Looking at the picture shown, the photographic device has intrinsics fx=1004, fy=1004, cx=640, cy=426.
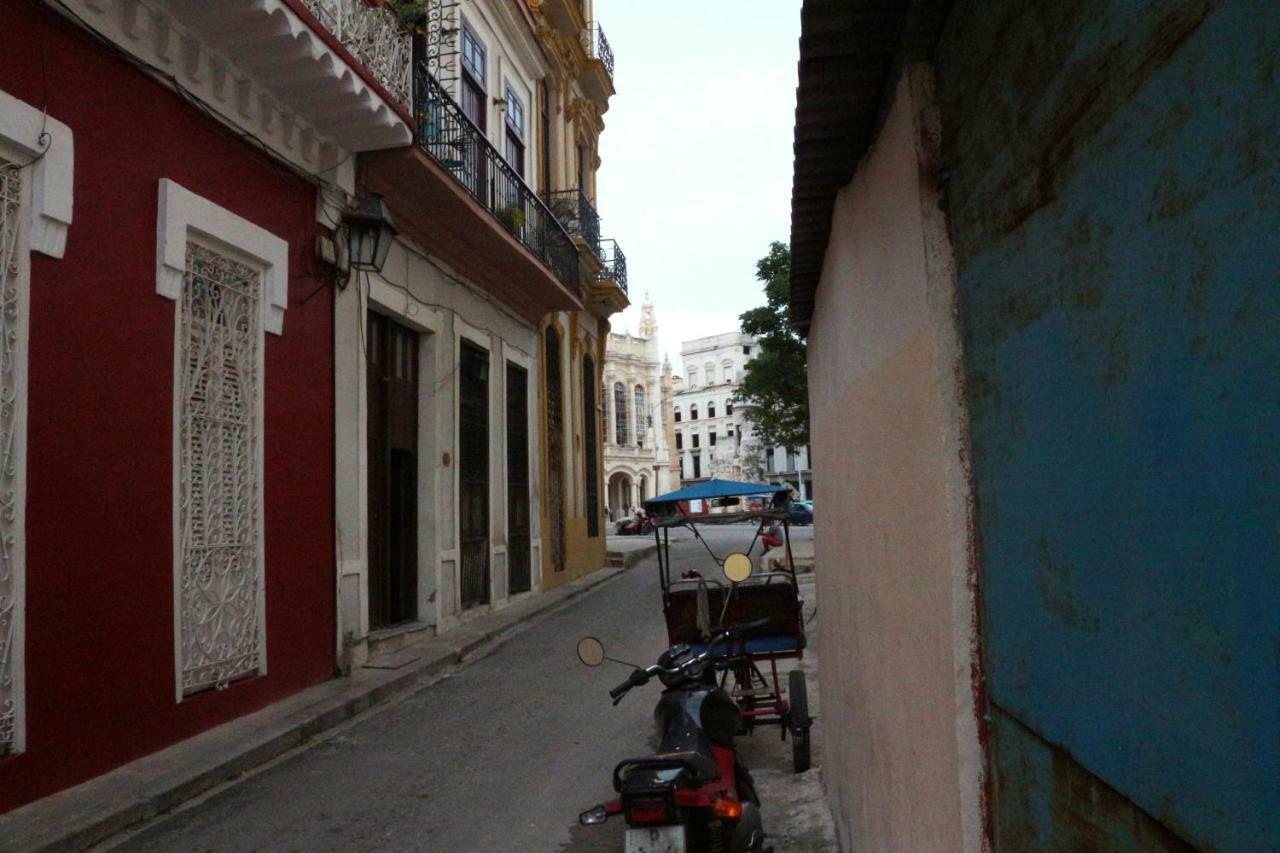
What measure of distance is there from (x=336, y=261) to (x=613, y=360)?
44.9 m

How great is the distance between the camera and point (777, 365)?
2356 cm

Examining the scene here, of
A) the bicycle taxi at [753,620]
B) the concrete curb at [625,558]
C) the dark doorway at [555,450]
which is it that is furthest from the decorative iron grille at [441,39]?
the concrete curb at [625,558]

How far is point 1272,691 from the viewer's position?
101cm

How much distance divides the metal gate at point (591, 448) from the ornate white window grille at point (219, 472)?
12.7 meters

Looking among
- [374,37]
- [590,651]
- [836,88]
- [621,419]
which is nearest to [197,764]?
[590,651]

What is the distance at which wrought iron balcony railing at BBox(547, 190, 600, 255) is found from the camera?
727 inches

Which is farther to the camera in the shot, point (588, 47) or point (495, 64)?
point (588, 47)

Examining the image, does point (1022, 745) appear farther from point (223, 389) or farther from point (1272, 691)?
point (223, 389)

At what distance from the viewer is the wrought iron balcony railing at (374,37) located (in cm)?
869

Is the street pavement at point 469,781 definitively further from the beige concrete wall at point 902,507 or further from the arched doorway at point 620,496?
the arched doorway at point 620,496

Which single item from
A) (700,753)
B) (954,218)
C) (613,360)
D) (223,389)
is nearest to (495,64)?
(223,389)

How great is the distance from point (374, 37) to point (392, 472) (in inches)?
188

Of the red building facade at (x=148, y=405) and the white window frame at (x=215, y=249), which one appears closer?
the red building facade at (x=148, y=405)

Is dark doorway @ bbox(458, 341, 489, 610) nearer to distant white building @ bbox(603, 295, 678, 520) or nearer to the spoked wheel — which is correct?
the spoked wheel
